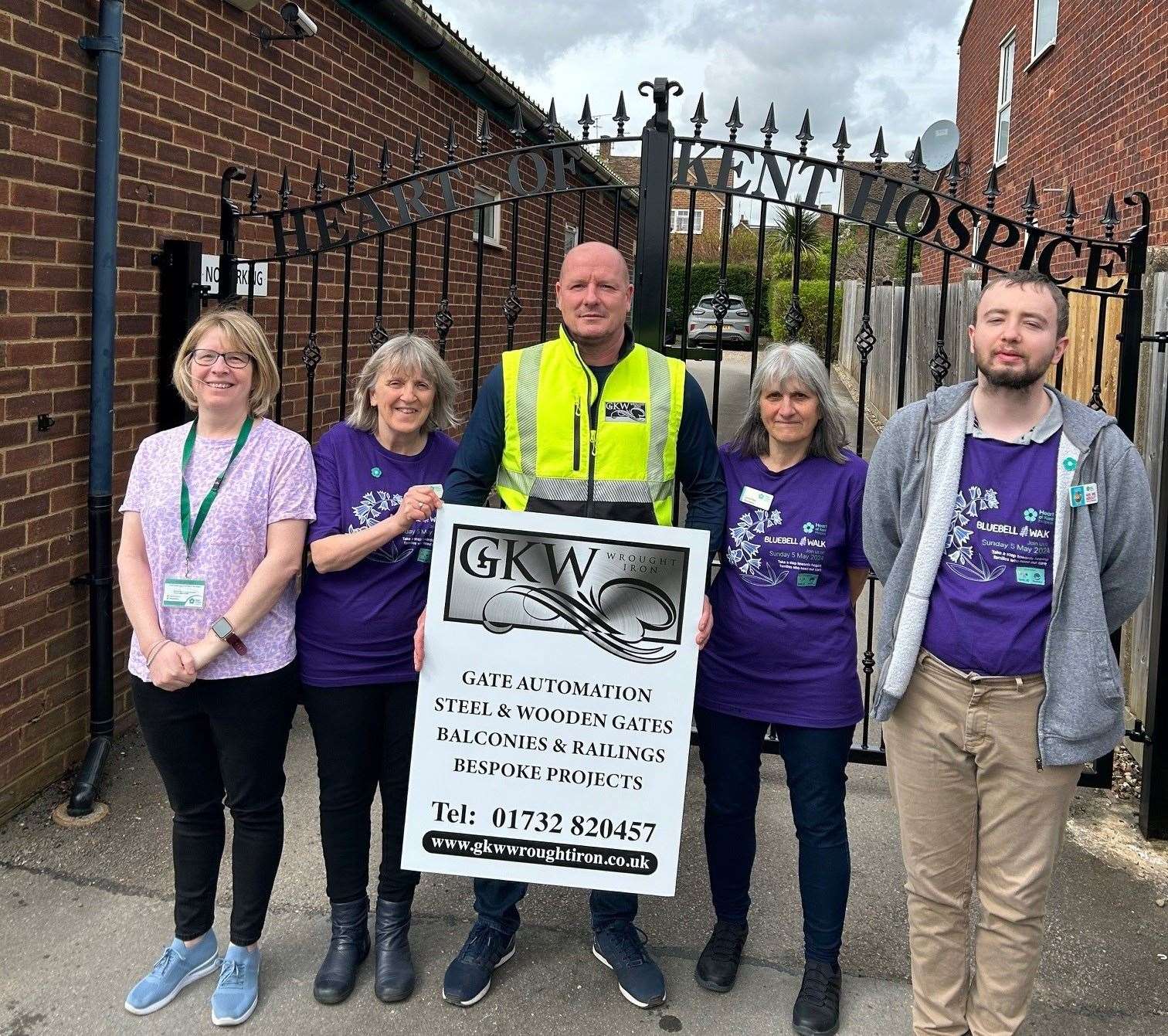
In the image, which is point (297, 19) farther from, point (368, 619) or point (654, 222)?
point (368, 619)

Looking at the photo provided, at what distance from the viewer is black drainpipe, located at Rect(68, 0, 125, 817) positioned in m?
3.85

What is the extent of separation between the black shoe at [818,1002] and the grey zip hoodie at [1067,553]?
80 centimetres

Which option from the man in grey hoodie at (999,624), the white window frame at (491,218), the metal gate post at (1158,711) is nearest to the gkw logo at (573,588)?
the man in grey hoodie at (999,624)

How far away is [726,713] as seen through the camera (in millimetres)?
2908

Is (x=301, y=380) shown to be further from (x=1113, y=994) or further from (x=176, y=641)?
(x=1113, y=994)

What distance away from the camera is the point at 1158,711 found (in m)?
3.83

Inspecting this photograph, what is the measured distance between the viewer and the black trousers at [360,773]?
2881 millimetres

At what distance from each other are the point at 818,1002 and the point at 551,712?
1053mm

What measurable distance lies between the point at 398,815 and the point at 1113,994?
6.83 ft

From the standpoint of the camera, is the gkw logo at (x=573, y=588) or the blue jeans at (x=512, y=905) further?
the blue jeans at (x=512, y=905)

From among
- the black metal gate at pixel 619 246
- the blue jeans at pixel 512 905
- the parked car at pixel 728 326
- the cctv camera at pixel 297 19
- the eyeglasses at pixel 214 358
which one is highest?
the parked car at pixel 728 326

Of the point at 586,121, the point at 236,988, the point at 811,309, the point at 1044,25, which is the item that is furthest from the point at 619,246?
the point at 811,309

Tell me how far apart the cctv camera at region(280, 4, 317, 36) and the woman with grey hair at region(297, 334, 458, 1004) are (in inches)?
98.4

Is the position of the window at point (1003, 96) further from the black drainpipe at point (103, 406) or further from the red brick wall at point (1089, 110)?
the black drainpipe at point (103, 406)
